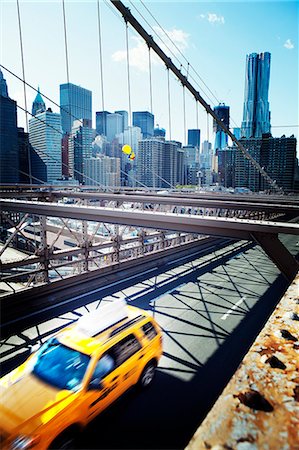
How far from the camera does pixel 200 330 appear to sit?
8898mm

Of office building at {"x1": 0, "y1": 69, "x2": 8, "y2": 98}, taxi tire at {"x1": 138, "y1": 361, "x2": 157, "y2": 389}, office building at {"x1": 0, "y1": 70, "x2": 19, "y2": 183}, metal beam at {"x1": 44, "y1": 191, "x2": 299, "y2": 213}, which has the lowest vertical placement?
taxi tire at {"x1": 138, "y1": 361, "x2": 157, "y2": 389}

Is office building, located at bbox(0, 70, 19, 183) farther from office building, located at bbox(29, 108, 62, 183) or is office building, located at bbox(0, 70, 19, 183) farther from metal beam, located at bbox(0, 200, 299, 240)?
metal beam, located at bbox(0, 200, 299, 240)

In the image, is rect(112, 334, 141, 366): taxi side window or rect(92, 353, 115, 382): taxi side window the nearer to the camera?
rect(92, 353, 115, 382): taxi side window

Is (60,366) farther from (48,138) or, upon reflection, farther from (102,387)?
(48,138)

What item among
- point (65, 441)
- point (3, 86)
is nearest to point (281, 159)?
point (3, 86)

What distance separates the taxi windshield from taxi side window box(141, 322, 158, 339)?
1.59m

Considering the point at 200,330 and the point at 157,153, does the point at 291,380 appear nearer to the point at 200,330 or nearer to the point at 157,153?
the point at 200,330

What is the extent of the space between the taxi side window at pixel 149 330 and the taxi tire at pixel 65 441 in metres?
2.34

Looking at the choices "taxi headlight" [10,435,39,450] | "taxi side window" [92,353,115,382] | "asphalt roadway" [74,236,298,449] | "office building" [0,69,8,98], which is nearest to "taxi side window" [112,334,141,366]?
"taxi side window" [92,353,115,382]

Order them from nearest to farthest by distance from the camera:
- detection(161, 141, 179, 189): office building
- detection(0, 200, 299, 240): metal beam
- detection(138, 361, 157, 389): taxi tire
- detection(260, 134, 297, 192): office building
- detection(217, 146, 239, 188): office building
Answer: detection(0, 200, 299, 240): metal beam
detection(138, 361, 157, 389): taxi tire
detection(161, 141, 179, 189): office building
detection(260, 134, 297, 192): office building
detection(217, 146, 239, 188): office building

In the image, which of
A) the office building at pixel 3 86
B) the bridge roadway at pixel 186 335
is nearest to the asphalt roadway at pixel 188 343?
the bridge roadway at pixel 186 335

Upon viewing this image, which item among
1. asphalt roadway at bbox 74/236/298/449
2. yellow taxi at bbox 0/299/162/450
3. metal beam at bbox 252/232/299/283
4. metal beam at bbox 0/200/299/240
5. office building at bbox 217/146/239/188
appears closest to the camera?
yellow taxi at bbox 0/299/162/450

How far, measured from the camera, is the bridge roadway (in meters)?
5.29

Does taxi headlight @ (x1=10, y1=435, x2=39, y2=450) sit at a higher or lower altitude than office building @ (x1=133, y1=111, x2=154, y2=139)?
lower
